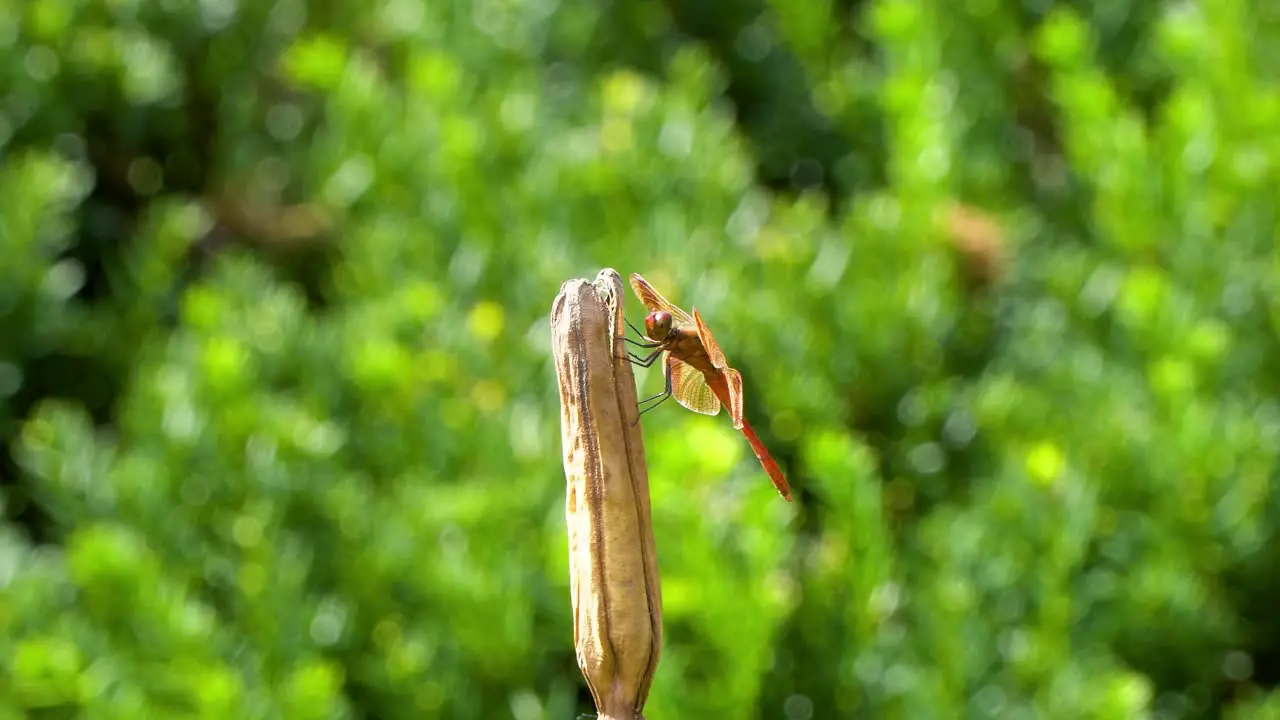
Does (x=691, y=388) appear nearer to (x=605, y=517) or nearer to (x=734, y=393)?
(x=734, y=393)

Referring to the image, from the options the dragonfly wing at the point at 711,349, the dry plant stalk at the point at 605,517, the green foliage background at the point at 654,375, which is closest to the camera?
the dry plant stalk at the point at 605,517

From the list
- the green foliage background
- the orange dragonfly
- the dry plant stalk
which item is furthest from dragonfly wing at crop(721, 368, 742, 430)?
the green foliage background

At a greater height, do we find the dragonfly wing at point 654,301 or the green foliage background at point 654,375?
the dragonfly wing at point 654,301

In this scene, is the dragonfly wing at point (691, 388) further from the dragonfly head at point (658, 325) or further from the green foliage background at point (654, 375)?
the green foliage background at point (654, 375)

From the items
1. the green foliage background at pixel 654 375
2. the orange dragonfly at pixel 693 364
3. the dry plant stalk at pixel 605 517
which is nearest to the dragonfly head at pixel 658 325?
the orange dragonfly at pixel 693 364

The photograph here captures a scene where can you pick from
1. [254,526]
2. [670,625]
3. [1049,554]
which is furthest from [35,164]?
[1049,554]

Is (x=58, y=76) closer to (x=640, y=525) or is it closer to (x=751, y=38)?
(x=751, y=38)
